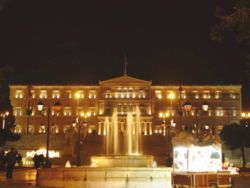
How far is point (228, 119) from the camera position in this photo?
82250mm

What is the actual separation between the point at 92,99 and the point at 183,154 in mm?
74571

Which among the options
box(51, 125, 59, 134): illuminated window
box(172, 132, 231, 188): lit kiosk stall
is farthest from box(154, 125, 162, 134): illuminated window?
box(172, 132, 231, 188): lit kiosk stall

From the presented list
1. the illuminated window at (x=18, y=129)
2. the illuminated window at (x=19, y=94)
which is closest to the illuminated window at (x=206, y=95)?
the illuminated window at (x=19, y=94)

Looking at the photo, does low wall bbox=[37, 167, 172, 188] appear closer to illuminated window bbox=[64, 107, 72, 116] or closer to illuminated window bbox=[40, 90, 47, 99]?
illuminated window bbox=[64, 107, 72, 116]

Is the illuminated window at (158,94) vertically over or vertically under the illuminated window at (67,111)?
over

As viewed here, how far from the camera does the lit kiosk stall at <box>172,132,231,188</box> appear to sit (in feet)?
37.2

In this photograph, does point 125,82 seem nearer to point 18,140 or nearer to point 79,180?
point 18,140

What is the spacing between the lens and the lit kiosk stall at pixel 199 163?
11.3 meters

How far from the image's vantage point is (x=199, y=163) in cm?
1152

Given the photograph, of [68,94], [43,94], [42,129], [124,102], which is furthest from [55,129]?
[124,102]

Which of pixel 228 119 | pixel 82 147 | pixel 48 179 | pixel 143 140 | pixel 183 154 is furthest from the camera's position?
pixel 228 119

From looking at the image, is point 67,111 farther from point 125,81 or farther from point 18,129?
point 125,81

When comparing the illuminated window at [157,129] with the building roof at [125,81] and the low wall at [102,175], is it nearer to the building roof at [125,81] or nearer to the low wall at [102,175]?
the building roof at [125,81]

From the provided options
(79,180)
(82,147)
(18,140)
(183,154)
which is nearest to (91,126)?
(18,140)
